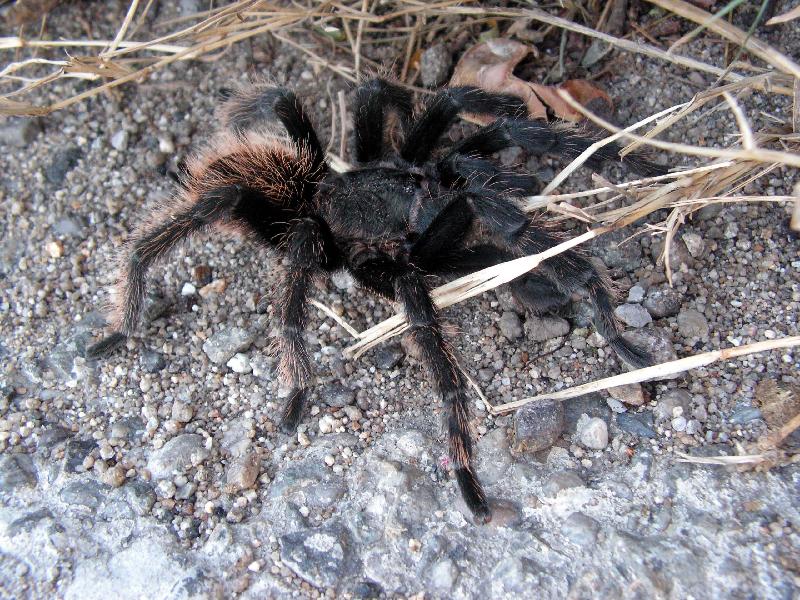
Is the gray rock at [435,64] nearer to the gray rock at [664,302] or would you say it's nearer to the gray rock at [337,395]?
the gray rock at [664,302]

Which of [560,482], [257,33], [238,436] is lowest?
[560,482]

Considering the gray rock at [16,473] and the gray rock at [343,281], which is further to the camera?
the gray rock at [343,281]

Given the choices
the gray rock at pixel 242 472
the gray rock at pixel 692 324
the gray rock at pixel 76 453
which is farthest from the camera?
the gray rock at pixel 692 324

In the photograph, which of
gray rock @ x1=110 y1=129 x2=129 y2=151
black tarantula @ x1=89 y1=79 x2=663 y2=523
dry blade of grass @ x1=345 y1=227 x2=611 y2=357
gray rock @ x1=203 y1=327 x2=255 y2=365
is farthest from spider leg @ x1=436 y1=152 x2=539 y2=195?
gray rock @ x1=110 y1=129 x2=129 y2=151

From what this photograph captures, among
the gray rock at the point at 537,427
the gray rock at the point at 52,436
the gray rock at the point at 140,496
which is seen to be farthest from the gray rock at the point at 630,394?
the gray rock at the point at 52,436

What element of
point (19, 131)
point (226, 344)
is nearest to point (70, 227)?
point (19, 131)

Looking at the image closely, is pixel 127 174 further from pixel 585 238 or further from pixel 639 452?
pixel 639 452

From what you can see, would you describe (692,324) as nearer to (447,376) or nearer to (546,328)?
(546,328)

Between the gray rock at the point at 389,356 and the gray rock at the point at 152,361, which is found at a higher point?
the gray rock at the point at 152,361
